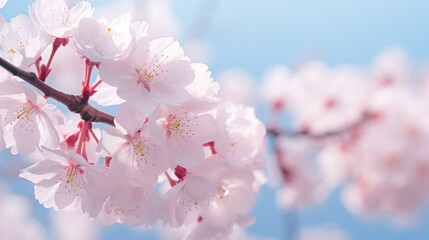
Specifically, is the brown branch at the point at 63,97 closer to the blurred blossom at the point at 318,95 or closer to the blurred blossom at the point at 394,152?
the blurred blossom at the point at 318,95

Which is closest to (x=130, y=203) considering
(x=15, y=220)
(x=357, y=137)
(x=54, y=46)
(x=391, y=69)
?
(x=54, y=46)

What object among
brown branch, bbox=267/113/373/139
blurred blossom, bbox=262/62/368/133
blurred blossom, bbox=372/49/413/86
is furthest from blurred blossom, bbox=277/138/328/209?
blurred blossom, bbox=372/49/413/86

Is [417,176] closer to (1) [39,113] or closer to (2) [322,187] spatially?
(2) [322,187]

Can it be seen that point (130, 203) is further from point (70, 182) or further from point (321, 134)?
point (321, 134)

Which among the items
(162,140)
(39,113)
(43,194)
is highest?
(162,140)

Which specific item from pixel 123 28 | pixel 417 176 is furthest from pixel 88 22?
pixel 417 176

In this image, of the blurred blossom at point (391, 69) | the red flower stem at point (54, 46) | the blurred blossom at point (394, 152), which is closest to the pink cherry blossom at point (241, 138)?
the red flower stem at point (54, 46)
